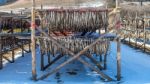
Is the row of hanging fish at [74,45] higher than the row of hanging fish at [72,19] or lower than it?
lower

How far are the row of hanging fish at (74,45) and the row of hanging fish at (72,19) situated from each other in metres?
0.44

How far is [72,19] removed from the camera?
45.5 feet

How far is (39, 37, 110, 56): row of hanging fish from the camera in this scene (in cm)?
1380

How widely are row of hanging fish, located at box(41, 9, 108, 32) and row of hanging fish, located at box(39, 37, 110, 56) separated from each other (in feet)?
1.46

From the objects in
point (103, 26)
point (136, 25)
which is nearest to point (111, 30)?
point (103, 26)

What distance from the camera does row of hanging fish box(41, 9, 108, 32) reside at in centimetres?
1382

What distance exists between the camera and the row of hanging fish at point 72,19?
1382cm

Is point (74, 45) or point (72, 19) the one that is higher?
point (72, 19)

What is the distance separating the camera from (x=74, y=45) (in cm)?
1382

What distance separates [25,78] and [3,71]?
5.74 ft

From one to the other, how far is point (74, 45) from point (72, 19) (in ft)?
2.85

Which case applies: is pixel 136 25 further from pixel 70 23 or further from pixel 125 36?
pixel 70 23

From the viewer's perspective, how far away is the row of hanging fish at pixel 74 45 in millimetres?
13805

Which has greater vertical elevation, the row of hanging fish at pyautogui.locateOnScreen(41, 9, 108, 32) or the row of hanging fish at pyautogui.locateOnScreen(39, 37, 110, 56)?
the row of hanging fish at pyautogui.locateOnScreen(41, 9, 108, 32)
